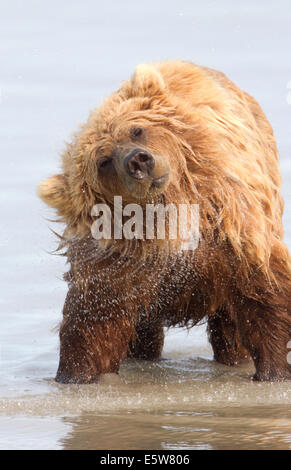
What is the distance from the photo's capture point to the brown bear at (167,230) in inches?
234

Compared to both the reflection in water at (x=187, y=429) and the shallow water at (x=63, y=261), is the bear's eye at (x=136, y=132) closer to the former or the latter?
the shallow water at (x=63, y=261)

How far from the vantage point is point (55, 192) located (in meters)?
6.22

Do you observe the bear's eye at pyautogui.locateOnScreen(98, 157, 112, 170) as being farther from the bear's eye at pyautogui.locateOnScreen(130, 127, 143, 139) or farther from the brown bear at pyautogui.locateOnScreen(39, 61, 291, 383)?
the bear's eye at pyautogui.locateOnScreen(130, 127, 143, 139)

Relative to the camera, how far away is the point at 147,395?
245 inches

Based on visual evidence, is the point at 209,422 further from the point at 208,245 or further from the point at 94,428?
the point at 208,245

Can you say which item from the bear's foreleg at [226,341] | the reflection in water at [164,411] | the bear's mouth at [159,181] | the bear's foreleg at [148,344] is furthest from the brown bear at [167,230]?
the bear's foreleg at [148,344]

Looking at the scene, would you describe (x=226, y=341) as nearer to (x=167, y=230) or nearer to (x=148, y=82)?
(x=167, y=230)

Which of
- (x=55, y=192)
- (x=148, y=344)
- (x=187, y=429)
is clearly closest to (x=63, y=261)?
(x=148, y=344)

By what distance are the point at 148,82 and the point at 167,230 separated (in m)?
0.90

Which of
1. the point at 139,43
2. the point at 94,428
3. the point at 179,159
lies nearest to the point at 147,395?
the point at 94,428

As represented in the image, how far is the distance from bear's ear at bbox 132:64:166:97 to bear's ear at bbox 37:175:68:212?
712mm

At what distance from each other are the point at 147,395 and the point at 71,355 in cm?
62
